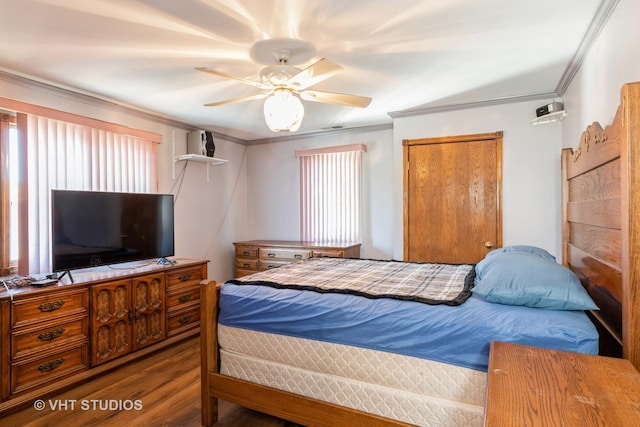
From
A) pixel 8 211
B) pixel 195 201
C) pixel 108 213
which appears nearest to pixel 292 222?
pixel 195 201

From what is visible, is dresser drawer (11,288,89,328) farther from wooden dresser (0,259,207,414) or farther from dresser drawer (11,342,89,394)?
dresser drawer (11,342,89,394)

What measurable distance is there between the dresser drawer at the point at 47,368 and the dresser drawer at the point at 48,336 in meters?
0.06

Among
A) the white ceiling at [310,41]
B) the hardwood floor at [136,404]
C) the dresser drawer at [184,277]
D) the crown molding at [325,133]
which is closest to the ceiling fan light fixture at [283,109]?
the white ceiling at [310,41]

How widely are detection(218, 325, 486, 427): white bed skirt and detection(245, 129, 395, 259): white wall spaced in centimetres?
259

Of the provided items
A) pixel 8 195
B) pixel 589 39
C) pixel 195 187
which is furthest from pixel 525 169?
pixel 8 195

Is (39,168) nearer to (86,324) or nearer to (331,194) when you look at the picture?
(86,324)

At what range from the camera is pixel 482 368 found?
4.81 feet

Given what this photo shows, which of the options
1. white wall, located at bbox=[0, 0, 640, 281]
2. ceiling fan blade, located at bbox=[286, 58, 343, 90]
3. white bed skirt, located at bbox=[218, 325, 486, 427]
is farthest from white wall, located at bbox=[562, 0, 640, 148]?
white bed skirt, located at bbox=[218, 325, 486, 427]

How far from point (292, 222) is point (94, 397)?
10.2ft

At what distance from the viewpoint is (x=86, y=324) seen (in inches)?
104

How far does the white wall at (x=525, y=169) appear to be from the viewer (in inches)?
130

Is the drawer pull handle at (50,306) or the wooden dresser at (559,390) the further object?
the drawer pull handle at (50,306)

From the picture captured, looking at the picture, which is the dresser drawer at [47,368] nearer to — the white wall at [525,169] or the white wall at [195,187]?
the white wall at [195,187]

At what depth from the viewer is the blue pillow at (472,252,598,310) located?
153cm
